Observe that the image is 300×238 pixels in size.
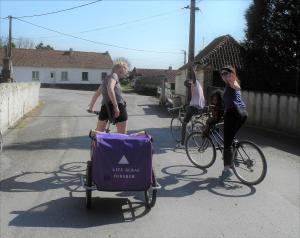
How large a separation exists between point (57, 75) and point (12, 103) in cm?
5583

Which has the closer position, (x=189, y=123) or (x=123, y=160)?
(x=123, y=160)

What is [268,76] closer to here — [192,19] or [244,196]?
[192,19]

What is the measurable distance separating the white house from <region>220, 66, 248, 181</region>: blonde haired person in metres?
61.3

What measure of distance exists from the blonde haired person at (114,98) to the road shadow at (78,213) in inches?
67.3

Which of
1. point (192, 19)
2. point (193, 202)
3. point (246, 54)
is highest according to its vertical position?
point (192, 19)

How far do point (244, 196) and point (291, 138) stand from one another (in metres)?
7.17

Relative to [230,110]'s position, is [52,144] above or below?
below

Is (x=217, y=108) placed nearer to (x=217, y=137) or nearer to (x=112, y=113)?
(x=217, y=137)

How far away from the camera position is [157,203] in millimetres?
6574

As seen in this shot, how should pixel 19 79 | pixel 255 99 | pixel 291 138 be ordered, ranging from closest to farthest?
pixel 291 138, pixel 255 99, pixel 19 79

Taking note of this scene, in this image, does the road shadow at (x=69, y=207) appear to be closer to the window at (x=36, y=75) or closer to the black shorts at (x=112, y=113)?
the black shorts at (x=112, y=113)

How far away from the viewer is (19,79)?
67375mm

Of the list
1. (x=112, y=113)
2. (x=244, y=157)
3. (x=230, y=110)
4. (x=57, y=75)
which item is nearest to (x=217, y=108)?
(x=230, y=110)

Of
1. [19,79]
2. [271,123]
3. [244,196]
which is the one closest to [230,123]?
[244,196]
